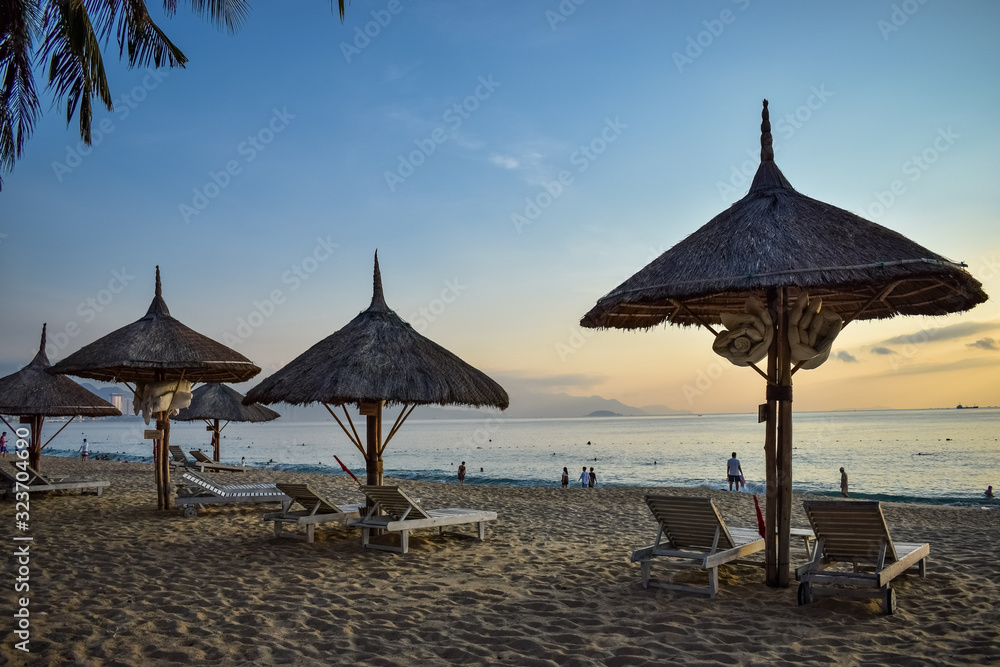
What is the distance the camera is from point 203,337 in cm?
1153

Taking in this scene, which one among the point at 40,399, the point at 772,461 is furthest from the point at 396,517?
the point at 40,399

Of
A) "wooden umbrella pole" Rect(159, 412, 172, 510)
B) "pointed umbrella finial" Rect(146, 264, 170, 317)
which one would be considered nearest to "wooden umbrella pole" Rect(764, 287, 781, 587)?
"wooden umbrella pole" Rect(159, 412, 172, 510)

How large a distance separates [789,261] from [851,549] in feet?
7.05

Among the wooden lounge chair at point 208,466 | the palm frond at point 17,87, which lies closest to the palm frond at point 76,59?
the palm frond at point 17,87

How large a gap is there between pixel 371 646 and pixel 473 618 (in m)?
0.83

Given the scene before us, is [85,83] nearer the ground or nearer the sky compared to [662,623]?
nearer the sky

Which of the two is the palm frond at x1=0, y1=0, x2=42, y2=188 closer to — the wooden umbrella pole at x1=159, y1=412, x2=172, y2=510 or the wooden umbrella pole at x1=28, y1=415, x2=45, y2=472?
the wooden umbrella pole at x1=159, y1=412, x2=172, y2=510

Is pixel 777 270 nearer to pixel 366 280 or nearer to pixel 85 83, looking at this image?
pixel 366 280

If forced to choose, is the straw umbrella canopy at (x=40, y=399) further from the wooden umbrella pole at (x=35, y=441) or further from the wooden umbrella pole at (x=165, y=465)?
the wooden umbrella pole at (x=165, y=465)

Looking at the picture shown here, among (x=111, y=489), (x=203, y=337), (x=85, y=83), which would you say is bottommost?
(x=111, y=489)

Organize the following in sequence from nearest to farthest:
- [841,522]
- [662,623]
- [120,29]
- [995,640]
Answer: [995,640] → [662,623] → [841,522] → [120,29]

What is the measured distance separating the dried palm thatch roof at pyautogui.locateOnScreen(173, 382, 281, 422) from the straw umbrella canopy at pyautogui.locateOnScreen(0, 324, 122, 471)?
5.16m

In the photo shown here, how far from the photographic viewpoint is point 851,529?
16.5 feet

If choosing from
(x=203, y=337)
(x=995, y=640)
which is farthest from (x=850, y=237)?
(x=203, y=337)
